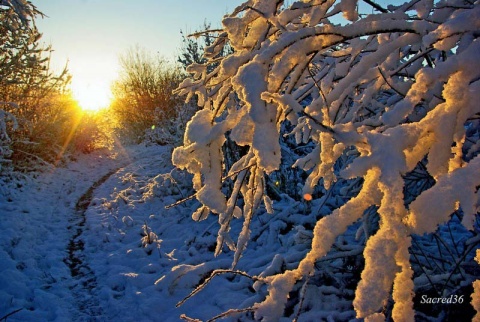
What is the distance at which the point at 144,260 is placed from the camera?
4.84 m

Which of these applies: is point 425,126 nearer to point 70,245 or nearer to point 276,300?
point 276,300

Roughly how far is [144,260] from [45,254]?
1.65 metres

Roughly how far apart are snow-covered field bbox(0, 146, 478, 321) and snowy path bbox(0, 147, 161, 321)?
0.05 feet

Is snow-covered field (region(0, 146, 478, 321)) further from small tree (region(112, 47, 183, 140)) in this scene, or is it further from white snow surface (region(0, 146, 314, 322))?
small tree (region(112, 47, 183, 140))

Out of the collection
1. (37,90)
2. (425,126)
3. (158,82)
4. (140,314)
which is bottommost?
→ (140,314)

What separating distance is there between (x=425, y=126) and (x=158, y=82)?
2257 centimetres

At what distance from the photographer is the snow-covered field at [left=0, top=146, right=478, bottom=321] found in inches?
135

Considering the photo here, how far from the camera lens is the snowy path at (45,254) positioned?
12.5 feet

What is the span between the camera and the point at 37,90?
1043 cm

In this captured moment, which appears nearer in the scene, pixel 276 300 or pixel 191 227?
pixel 276 300

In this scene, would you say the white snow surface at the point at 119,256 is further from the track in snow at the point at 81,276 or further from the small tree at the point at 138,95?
the small tree at the point at 138,95

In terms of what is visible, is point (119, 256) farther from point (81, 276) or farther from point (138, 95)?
point (138, 95)

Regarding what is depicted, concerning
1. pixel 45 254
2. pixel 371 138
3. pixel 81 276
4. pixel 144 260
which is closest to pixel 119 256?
pixel 144 260

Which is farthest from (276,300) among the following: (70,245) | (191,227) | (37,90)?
(37,90)
